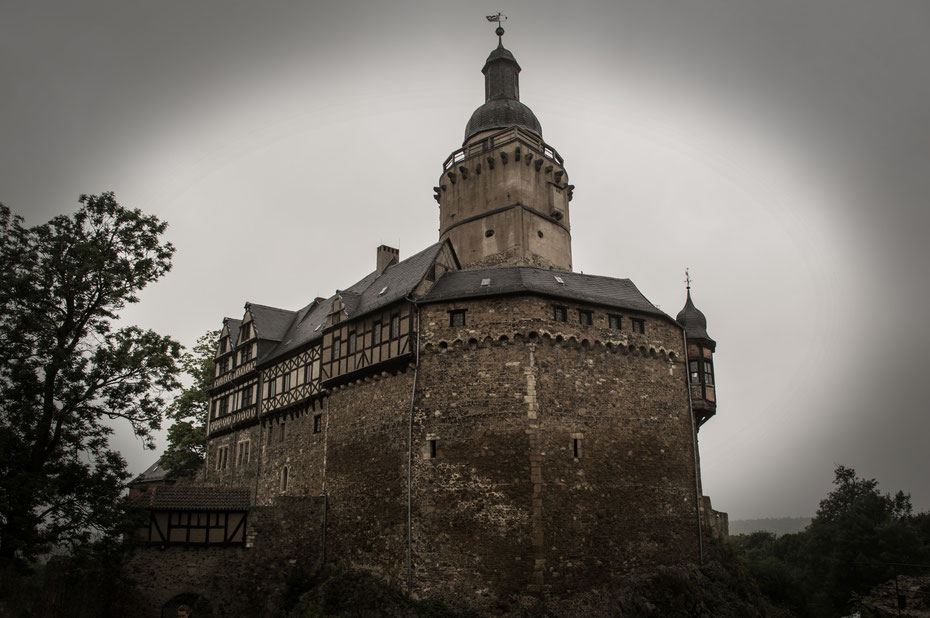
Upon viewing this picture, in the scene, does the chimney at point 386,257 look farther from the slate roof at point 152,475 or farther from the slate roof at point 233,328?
the slate roof at point 152,475

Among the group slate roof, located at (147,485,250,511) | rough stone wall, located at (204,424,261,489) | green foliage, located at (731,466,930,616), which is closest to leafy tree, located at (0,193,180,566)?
slate roof, located at (147,485,250,511)

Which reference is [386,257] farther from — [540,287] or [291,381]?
[540,287]

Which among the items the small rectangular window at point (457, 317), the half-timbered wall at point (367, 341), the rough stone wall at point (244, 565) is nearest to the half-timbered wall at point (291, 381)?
the half-timbered wall at point (367, 341)

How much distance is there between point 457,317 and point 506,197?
9.51 meters

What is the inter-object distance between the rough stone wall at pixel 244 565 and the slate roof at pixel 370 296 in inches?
299

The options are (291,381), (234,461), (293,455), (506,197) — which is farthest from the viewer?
(234,461)

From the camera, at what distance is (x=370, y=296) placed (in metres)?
29.6

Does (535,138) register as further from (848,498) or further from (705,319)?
(848,498)

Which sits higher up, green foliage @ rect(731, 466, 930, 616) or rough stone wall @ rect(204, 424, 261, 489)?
rough stone wall @ rect(204, 424, 261, 489)

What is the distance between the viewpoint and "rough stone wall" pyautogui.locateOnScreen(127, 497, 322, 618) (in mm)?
24281

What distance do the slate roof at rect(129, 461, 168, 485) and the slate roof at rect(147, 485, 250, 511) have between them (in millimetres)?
15359

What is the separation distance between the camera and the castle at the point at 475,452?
22.3 meters

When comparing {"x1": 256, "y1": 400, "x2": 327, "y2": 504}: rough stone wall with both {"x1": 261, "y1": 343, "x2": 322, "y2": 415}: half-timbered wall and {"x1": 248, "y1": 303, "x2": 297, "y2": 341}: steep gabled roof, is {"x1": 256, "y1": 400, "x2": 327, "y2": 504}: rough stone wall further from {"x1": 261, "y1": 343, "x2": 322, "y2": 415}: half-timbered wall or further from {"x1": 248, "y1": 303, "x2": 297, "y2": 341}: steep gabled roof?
{"x1": 248, "y1": 303, "x2": 297, "y2": 341}: steep gabled roof

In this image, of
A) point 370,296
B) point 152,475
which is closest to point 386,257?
point 370,296
